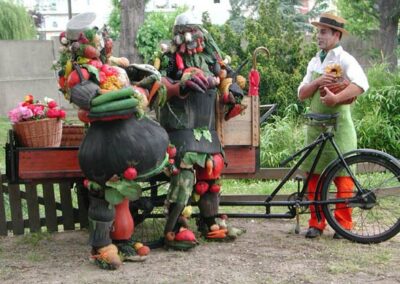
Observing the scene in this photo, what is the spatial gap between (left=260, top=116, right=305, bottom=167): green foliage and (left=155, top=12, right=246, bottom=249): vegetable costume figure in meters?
3.64

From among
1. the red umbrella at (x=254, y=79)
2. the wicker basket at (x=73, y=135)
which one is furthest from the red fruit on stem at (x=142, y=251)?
the red umbrella at (x=254, y=79)

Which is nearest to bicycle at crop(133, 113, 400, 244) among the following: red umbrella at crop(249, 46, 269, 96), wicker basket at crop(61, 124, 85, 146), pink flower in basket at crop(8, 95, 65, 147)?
red umbrella at crop(249, 46, 269, 96)

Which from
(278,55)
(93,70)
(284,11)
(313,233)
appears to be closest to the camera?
(93,70)

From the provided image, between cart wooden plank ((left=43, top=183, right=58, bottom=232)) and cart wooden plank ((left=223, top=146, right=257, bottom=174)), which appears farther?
cart wooden plank ((left=43, top=183, right=58, bottom=232))

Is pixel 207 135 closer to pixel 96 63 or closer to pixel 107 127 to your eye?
pixel 107 127

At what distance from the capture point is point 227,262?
181 inches

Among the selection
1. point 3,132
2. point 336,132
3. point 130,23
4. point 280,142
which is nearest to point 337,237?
point 336,132

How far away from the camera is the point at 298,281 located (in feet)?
13.9

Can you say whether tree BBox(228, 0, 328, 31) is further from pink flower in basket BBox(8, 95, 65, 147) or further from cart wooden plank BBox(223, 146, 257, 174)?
pink flower in basket BBox(8, 95, 65, 147)

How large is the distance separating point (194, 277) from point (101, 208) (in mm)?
800

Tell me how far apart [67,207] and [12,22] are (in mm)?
14392

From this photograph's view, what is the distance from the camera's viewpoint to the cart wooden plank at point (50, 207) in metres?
5.46

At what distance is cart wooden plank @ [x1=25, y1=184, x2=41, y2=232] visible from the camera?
5445 mm

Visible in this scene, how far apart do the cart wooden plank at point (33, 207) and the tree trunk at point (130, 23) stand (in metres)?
8.44
